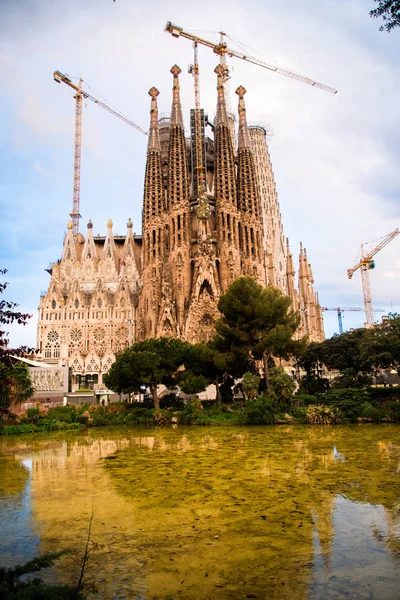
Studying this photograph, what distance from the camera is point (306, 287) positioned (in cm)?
6938

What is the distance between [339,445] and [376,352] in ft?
45.8

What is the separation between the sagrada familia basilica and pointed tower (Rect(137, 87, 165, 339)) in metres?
0.11

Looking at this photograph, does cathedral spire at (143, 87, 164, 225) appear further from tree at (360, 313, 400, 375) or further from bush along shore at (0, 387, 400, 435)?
tree at (360, 313, 400, 375)

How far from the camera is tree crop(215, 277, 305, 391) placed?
27422 mm

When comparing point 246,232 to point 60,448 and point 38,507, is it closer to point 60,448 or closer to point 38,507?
point 60,448

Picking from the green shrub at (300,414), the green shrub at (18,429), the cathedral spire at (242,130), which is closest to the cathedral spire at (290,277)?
the cathedral spire at (242,130)

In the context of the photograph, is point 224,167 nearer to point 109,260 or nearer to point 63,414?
point 109,260

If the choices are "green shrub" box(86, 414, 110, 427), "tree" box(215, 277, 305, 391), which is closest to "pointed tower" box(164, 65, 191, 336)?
"tree" box(215, 277, 305, 391)

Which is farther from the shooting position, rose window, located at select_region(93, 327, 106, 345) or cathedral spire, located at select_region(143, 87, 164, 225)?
rose window, located at select_region(93, 327, 106, 345)

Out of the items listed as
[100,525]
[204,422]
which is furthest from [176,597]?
[204,422]

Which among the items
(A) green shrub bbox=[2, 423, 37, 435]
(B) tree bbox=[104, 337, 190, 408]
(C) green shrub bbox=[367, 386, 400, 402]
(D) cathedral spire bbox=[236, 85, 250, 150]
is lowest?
(A) green shrub bbox=[2, 423, 37, 435]

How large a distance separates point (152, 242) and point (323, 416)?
32952mm

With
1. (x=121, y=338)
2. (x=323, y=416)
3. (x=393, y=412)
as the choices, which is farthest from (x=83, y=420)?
(x=121, y=338)

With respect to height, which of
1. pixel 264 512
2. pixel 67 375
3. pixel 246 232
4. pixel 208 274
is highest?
pixel 246 232
